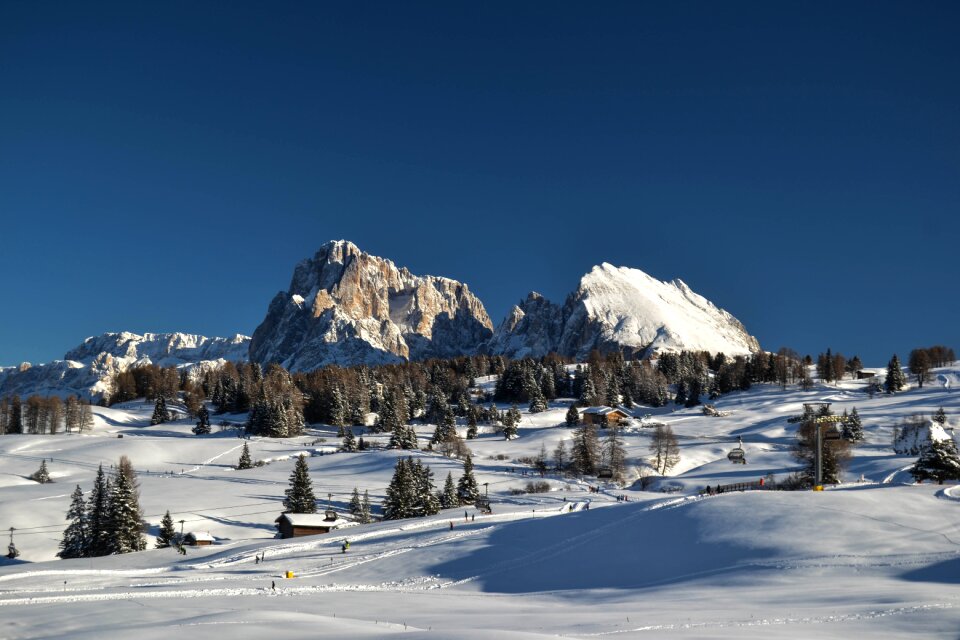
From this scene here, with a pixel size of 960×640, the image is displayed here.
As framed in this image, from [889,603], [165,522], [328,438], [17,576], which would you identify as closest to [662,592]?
[889,603]

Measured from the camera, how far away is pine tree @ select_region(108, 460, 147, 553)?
4925 centimetres

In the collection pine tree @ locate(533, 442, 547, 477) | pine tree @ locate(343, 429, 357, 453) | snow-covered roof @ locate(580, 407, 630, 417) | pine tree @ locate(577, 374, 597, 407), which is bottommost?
pine tree @ locate(533, 442, 547, 477)

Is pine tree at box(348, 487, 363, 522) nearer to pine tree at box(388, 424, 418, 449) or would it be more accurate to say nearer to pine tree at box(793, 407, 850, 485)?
pine tree at box(388, 424, 418, 449)

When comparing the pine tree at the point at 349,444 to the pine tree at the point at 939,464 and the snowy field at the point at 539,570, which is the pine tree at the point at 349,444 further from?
the pine tree at the point at 939,464

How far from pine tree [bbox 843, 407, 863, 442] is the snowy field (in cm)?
1398

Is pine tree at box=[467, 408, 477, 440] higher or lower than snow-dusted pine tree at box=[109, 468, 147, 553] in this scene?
higher

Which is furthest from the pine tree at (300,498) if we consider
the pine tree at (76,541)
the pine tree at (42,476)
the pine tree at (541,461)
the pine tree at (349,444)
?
the pine tree at (42,476)

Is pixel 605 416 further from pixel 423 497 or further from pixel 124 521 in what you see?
pixel 124 521

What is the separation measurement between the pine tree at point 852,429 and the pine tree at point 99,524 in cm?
7053

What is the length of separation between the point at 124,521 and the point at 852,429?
7194 cm

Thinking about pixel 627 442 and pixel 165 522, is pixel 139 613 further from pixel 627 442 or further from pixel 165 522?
pixel 627 442

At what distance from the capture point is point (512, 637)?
1581 cm

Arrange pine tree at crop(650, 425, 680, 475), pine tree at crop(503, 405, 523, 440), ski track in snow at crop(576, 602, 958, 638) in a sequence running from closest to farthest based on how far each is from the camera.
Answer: ski track in snow at crop(576, 602, 958, 638) < pine tree at crop(650, 425, 680, 475) < pine tree at crop(503, 405, 523, 440)

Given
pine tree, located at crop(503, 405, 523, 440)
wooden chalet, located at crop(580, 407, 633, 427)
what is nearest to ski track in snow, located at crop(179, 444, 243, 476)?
pine tree, located at crop(503, 405, 523, 440)
